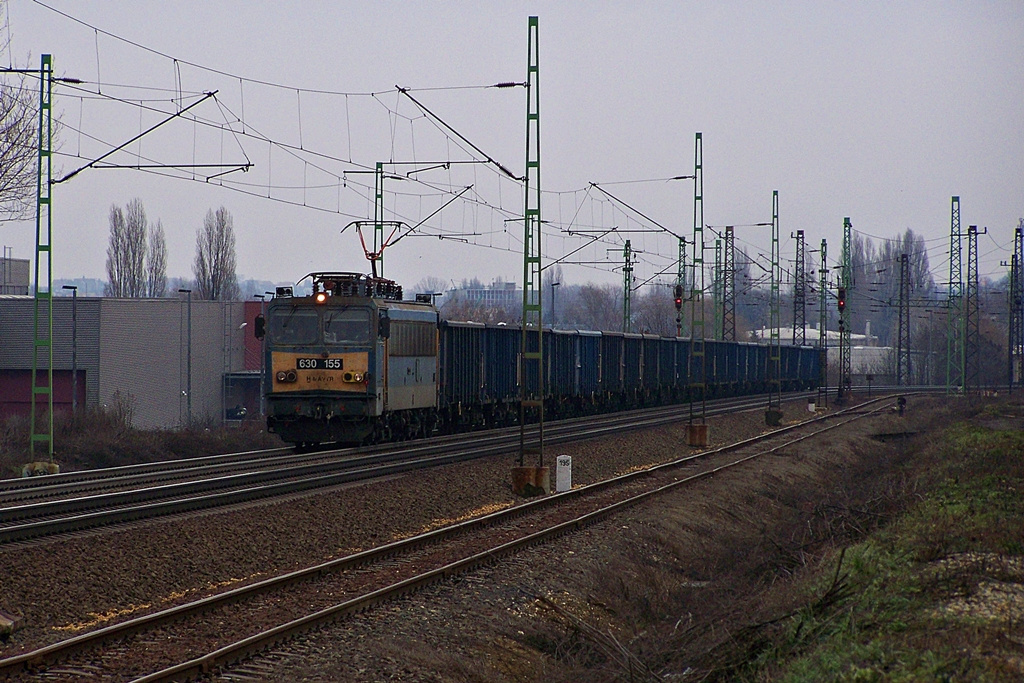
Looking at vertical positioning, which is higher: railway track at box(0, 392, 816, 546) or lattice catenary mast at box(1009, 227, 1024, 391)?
lattice catenary mast at box(1009, 227, 1024, 391)

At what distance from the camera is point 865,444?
112 feet

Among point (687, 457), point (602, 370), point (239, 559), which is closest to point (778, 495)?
point (687, 457)

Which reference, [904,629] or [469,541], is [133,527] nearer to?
[469,541]

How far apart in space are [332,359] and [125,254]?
61.5m

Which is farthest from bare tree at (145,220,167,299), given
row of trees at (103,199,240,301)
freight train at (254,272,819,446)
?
freight train at (254,272,819,446)

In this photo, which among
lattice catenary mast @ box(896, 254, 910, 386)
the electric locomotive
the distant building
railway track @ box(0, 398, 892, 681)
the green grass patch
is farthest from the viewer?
the distant building

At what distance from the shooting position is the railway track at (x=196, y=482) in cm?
1375

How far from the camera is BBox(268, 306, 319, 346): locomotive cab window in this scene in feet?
77.9

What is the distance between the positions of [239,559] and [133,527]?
1.74m

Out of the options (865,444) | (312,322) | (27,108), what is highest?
(27,108)

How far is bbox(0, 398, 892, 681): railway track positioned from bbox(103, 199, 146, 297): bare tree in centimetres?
6782

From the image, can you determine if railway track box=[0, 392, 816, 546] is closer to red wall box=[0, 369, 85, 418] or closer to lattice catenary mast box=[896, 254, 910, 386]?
red wall box=[0, 369, 85, 418]

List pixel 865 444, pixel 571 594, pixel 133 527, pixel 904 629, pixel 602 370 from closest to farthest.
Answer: pixel 904 629
pixel 571 594
pixel 133 527
pixel 865 444
pixel 602 370

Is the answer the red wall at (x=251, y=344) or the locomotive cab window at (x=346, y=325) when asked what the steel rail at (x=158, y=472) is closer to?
the locomotive cab window at (x=346, y=325)
